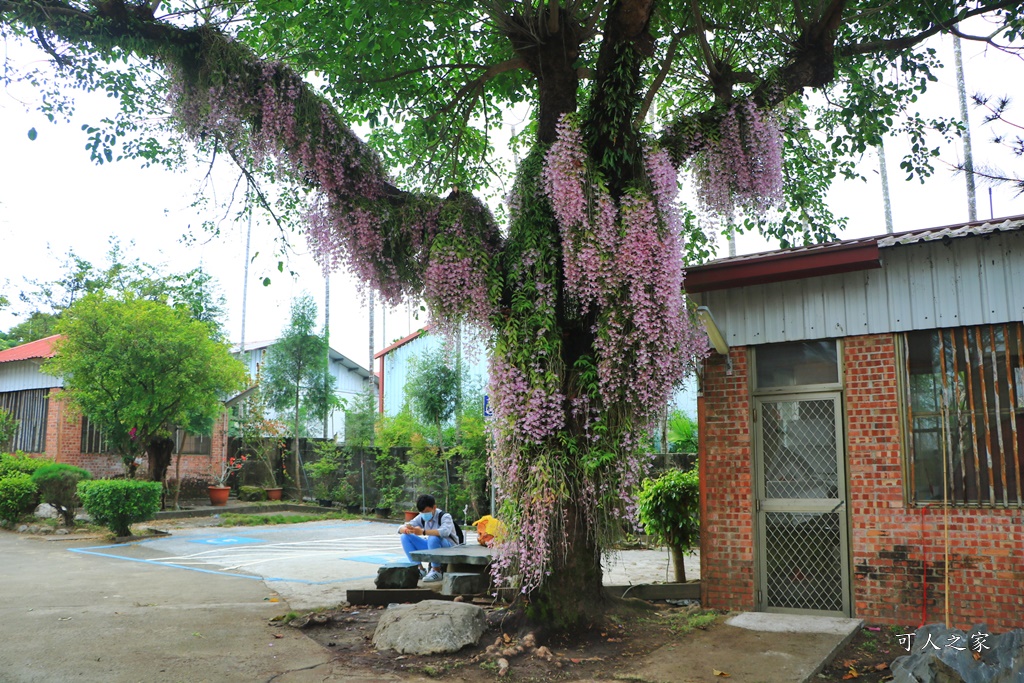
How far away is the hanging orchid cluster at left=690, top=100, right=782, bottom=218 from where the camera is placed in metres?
7.83

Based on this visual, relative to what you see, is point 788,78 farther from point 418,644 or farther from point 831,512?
point 418,644

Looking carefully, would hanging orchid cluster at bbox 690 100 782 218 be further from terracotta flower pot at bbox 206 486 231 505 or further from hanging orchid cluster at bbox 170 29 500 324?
terracotta flower pot at bbox 206 486 231 505

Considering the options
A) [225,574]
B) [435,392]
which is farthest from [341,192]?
[435,392]

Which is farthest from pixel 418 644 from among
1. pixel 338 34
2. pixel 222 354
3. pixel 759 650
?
pixel 222 354

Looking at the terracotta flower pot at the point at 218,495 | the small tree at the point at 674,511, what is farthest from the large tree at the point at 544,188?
the terracotta flower pot at the point at 218,495

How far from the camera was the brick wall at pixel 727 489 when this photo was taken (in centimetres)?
823

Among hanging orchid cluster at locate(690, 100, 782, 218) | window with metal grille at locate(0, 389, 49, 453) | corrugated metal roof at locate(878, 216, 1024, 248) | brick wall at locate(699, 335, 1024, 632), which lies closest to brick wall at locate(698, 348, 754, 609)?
brick wall at locate(699, 335, 1024, 632)

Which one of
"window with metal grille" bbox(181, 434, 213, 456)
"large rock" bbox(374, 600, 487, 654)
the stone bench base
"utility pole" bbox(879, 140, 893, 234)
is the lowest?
"large rock" bbox(374, 600, 487, 654)

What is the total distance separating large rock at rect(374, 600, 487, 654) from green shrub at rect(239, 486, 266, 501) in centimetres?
1753

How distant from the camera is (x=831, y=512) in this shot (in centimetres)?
797

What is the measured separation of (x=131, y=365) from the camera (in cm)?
1772

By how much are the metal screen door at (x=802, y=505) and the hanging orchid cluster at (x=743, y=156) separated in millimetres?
2121

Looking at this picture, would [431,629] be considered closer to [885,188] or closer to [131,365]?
[131,365]

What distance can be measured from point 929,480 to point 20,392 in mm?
Result: 24821
